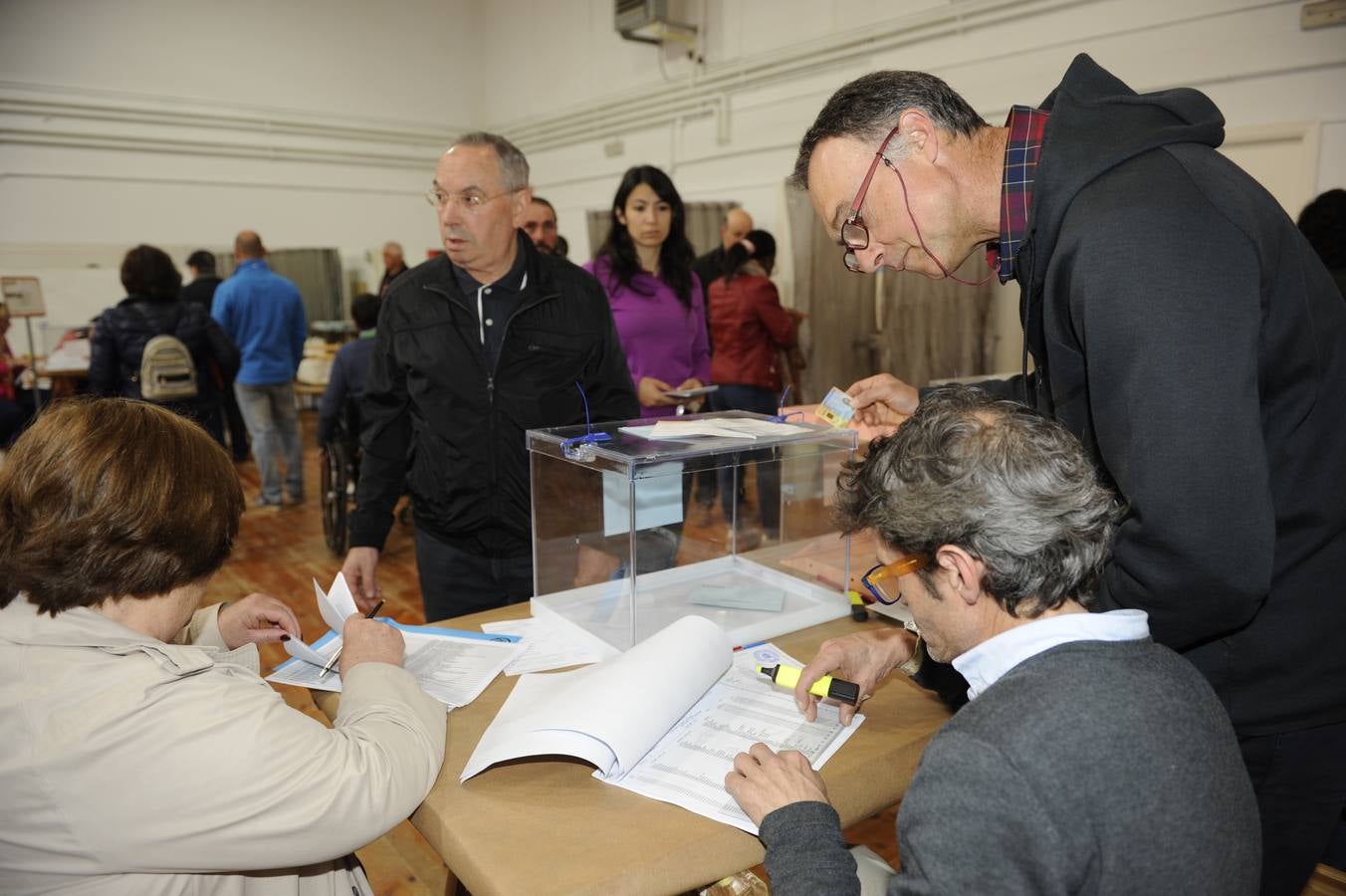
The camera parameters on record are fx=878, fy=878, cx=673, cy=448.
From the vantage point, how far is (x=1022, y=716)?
0.82m

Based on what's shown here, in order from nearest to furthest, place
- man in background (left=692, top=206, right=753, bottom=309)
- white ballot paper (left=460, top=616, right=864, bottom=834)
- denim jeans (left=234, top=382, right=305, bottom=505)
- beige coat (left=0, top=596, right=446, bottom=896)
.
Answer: beige coat (left=0, top=596, right=446, bottom=896) → white ballot paper (left=460, top=616, right=864, bottom=834) → man in background (left=692, top=206, right=753, bottom=309) → denim jeans (left=234, top=382, right=305, bottom=505)

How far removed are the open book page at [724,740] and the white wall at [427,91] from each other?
400cm

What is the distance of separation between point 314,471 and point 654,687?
6.84m

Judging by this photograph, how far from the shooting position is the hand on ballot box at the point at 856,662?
128 cm

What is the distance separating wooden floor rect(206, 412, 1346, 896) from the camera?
7.53ft

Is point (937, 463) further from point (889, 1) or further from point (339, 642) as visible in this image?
point (889, 1)

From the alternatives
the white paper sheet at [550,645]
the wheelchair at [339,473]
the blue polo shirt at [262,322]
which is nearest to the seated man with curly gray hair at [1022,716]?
the white paper sheet at [550,645]

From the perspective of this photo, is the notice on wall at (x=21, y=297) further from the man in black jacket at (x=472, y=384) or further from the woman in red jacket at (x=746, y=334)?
the man in black jacket at (x=472, y=384)

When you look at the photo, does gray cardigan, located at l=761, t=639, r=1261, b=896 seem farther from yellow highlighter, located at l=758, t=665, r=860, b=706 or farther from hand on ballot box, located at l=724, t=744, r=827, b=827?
yellow highlighter, located at l=758, t=665, r=860, b=706

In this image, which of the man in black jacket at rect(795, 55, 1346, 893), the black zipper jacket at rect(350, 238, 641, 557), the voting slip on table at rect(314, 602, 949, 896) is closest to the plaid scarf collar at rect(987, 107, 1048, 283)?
the man in black jacket at rect(795, 55, 1346, 893)

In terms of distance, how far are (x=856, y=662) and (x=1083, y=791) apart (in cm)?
57

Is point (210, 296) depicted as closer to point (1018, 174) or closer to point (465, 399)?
point (465, 399)

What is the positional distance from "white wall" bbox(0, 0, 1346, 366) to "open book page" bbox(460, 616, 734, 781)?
407cm

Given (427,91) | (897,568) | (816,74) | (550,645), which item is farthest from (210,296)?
(897,568)
